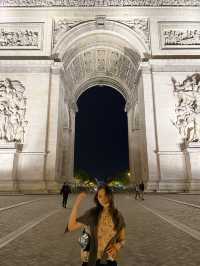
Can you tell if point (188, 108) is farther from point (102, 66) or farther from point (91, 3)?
point (102, 66)

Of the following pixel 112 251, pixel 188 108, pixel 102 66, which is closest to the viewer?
pixel 112 251

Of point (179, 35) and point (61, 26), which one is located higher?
point (61, 26)

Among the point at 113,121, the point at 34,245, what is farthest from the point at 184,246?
the point at 113,121

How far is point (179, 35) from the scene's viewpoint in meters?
17.8

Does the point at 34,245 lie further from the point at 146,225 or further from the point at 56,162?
the point at 56,162

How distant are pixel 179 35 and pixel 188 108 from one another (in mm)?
5694

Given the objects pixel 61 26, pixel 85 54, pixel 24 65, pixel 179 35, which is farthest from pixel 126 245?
pixel 85 54

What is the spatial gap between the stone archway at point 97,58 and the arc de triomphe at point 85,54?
8cm

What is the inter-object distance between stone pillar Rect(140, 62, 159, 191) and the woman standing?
1328cm

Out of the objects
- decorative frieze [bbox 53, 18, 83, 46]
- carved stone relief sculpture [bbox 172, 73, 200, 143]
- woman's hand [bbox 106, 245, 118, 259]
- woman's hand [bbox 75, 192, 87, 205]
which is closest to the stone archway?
decorative frieze [bbox 53, 18, 83, 46]

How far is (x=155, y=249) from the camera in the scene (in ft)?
11.5

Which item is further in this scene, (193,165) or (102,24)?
(102,24)

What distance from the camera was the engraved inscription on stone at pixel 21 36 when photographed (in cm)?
1745

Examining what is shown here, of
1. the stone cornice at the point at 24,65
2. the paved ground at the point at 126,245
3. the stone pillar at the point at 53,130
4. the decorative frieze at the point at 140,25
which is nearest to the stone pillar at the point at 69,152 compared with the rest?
the stone pillar at the point at 53,130
